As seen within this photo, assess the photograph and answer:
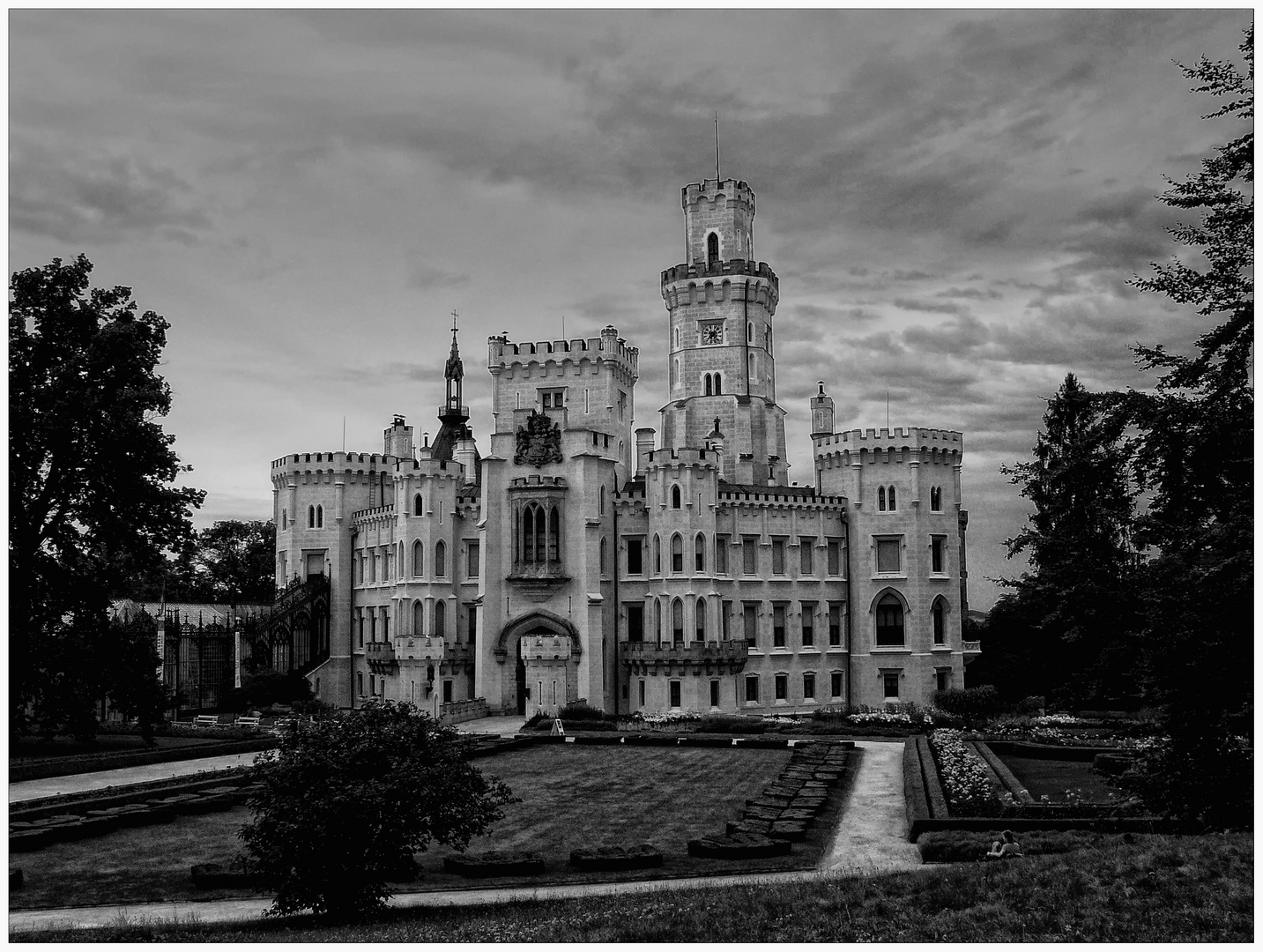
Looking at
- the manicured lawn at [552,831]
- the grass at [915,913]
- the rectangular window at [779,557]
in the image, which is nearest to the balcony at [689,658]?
the rectangular window at [779,557]

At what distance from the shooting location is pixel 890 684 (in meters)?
66.1

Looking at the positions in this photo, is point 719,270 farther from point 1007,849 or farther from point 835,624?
point 1007,849

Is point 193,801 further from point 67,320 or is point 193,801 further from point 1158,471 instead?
point 1158,471

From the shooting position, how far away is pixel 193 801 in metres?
31.6

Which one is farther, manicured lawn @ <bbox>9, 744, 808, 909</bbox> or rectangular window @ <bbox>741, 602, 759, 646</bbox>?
rectangular window @ <bbox>741, 602, 759, 646</bbox>

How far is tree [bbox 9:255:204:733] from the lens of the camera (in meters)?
37.2

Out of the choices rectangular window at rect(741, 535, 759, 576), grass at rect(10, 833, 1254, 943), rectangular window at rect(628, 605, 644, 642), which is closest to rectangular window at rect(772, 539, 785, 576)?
rectangular window at rect(741, 535, 759, 576)

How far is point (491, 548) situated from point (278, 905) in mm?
46373

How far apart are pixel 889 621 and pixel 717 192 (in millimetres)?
27515

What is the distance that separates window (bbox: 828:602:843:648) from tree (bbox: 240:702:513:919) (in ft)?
159

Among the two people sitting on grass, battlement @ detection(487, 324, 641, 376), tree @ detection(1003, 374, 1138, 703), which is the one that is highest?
battlement @ detection(487, 324, 641, 376)

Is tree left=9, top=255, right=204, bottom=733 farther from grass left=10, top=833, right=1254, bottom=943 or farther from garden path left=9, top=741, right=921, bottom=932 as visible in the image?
grass left=10, top=833, right=1254, bottom=943

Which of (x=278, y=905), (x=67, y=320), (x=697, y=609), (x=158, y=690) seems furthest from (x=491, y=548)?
(x=278, y=905)

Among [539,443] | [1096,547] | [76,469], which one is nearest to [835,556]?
[539,443]
